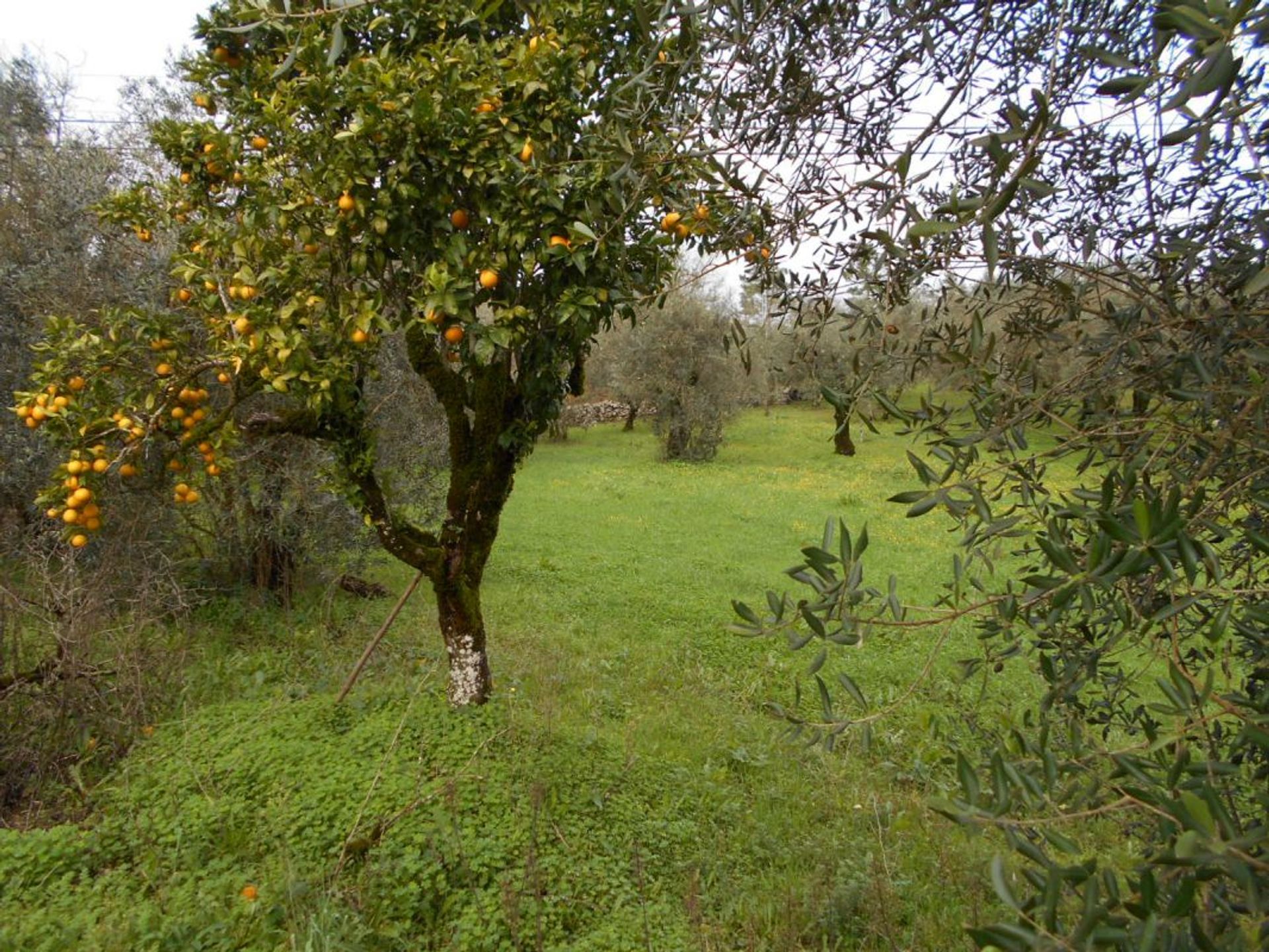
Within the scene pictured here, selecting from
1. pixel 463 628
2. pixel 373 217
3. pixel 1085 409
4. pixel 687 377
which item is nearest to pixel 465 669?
pixel 463 628

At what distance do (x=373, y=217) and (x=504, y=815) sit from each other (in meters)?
2.79

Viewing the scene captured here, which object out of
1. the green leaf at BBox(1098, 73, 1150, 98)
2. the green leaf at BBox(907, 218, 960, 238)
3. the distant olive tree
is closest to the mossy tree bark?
the green leaf at BBox(907, 218, 960, 238)

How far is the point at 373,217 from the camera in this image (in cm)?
294

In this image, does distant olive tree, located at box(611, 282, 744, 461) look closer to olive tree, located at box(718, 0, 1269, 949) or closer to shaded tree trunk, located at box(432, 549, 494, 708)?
shaded tree trunk, located at box(432, 549, 494, 708)

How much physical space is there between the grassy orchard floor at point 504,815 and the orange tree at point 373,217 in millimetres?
1493

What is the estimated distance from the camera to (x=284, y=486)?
693 centimetres

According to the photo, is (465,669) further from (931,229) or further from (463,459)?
(931,229)

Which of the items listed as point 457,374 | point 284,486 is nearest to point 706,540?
point 284,486

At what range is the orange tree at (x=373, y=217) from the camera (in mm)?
2793

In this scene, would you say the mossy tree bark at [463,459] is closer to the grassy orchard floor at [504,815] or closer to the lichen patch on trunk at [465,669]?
the lichen patch on trunk at [465,669]

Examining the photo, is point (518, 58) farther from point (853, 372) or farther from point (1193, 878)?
point (1193, 878)

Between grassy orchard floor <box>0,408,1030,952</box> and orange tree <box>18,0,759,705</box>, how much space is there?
149cm

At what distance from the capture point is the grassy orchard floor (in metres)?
2.94

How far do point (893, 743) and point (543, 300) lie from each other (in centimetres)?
404
